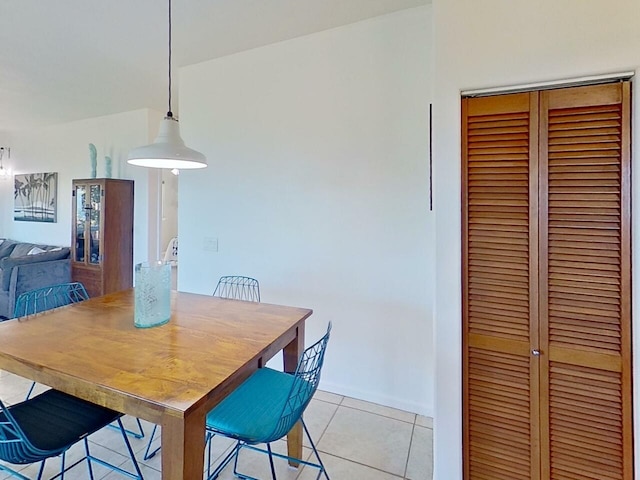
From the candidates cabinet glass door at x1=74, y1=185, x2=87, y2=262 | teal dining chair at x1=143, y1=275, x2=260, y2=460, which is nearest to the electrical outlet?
teal dining chair at x1=143, y1=275, x2=260, y2=460

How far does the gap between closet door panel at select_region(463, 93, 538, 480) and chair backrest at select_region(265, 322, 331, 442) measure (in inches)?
26.7

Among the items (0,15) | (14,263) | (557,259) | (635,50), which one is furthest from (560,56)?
(14,263)

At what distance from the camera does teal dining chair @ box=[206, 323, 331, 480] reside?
1346 millimetres

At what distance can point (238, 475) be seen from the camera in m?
1.75

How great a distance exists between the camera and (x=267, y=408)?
149 cm

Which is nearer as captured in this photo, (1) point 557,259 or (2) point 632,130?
(2) point 632,130

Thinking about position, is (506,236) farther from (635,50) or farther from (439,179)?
(635,50)

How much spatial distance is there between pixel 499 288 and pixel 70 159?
20.0 feet

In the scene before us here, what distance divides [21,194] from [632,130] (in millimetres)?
7709

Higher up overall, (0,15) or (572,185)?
(0,15)

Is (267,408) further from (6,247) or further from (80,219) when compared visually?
(6,247)

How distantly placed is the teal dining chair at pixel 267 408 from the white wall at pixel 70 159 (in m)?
3.64

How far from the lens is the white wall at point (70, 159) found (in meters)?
4.58

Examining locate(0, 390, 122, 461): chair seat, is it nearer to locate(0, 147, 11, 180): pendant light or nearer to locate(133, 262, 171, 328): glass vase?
locate(133, 262, 171, 328): glass vase
